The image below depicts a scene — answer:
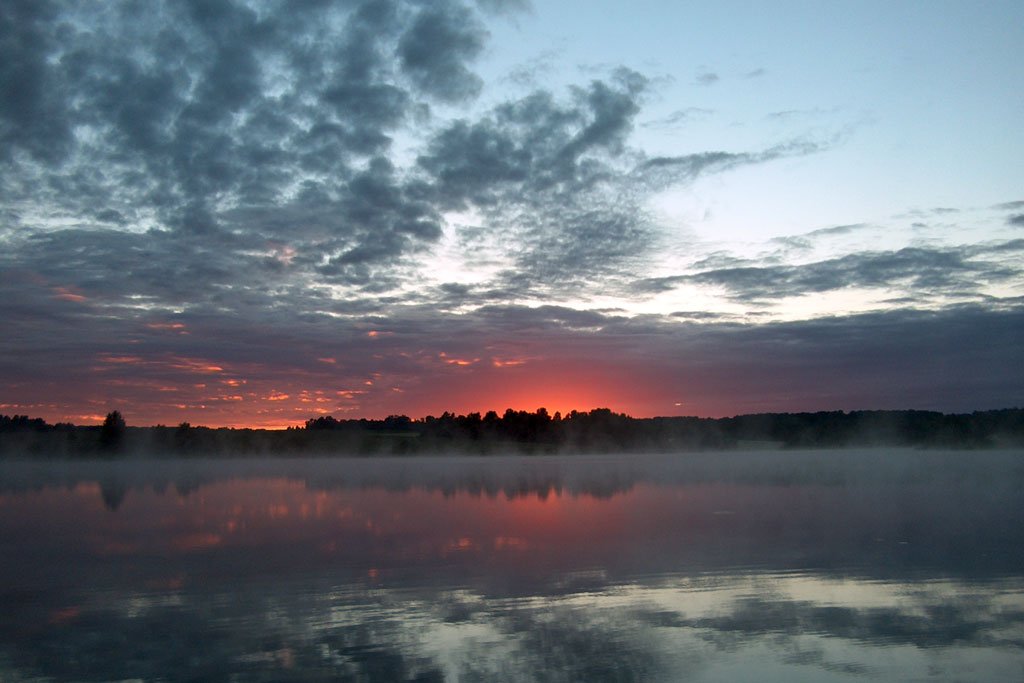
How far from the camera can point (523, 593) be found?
1409 centimetres

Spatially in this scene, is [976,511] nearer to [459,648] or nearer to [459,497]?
[459,497]

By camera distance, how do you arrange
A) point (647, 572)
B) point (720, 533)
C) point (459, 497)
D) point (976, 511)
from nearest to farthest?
1. point (647, 572)
2. point (720, 533)
3. point (976, 511)
4. point (459, 497)

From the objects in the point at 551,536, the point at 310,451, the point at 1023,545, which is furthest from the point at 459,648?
the point at 310,451

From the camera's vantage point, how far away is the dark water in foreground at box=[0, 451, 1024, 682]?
10.0 meters

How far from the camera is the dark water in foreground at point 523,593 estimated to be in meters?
10.0

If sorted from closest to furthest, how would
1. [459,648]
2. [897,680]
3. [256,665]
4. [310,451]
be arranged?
1. [897,680]
2. [256,665]
3. [459,648]
4. [310,451]

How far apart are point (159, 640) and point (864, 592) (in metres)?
11.5

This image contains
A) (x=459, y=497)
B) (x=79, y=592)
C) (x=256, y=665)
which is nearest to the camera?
(x=256, y=665)

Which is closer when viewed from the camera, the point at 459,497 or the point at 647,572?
the point at 647,572

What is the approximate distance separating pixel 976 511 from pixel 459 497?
1929cm

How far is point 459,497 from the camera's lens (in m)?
34.0

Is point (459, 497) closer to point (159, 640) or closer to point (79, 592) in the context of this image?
point (79, 592)

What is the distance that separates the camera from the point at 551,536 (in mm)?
21250

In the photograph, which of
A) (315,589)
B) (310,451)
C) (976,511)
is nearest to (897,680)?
(315,589)
